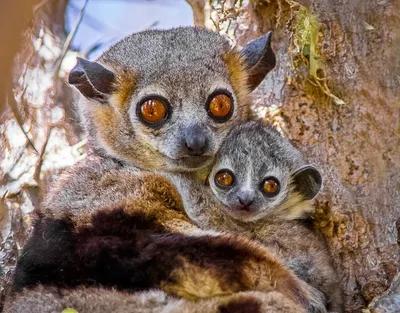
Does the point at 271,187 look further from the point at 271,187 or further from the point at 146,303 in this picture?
the point at 146,303

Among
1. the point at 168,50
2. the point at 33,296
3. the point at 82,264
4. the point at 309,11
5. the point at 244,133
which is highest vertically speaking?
the point at 309,11

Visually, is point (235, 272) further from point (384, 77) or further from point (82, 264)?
point (384, 77)

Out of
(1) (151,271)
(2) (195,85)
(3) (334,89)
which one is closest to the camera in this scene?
(1) (151,271)

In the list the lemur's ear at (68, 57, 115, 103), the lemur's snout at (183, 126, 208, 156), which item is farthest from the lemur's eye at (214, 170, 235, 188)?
the lemur's ear at (68, 57, 115, 103)

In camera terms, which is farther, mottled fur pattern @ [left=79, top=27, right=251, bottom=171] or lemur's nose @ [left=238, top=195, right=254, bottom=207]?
mottled fur pattern @ [left=79, top=27, right=251, bottom=171]

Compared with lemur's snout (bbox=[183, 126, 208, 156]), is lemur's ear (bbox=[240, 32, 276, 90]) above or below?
above

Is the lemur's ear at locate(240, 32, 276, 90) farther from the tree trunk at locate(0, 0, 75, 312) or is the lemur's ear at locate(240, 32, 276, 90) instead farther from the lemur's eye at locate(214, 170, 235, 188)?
the tree trunk at locate(0, 0, 75, 312)

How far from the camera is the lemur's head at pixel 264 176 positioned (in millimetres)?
4793

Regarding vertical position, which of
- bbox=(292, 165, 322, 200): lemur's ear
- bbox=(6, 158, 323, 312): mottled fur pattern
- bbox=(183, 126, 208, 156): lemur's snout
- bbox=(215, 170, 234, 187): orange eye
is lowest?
bbox=(6, 158, 323, 312): mottled fur pattern

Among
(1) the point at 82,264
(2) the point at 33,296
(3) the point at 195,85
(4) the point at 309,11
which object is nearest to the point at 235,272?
(1) the point at 82,264

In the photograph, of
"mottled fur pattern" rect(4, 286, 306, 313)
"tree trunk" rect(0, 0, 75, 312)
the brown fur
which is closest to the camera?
"mottled fur pattern" rect(4, 286, 306, 313)

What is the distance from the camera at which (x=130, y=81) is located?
195 inches

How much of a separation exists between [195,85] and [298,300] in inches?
67.2

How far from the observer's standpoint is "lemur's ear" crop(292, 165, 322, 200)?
478cm
